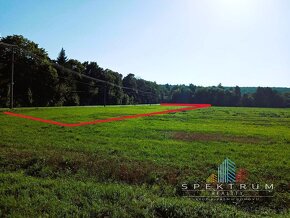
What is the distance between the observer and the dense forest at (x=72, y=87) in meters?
67.6

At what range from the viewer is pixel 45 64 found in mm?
71500

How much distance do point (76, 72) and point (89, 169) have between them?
279 feet

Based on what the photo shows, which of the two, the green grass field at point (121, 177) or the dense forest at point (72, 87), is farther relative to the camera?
the dense forest at point (72, 87)

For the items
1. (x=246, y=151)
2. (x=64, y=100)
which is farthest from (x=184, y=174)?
(x=64, y=100)

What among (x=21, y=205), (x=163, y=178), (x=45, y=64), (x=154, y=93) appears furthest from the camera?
(x=154, y=93)

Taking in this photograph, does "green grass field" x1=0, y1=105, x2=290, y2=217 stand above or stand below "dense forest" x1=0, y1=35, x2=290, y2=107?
below

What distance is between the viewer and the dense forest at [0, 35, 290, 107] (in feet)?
222

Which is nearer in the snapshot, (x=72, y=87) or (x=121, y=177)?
(x=121, y=177)

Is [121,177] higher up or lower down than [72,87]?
lower down

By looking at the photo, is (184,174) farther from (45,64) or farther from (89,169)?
(45,64)

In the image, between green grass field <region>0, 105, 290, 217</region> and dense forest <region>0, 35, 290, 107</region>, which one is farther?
dense forest <region>0, 35, 290, 107</region>

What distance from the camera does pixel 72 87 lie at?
289ft

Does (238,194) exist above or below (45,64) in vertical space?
below

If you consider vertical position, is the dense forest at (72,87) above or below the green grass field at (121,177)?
above
